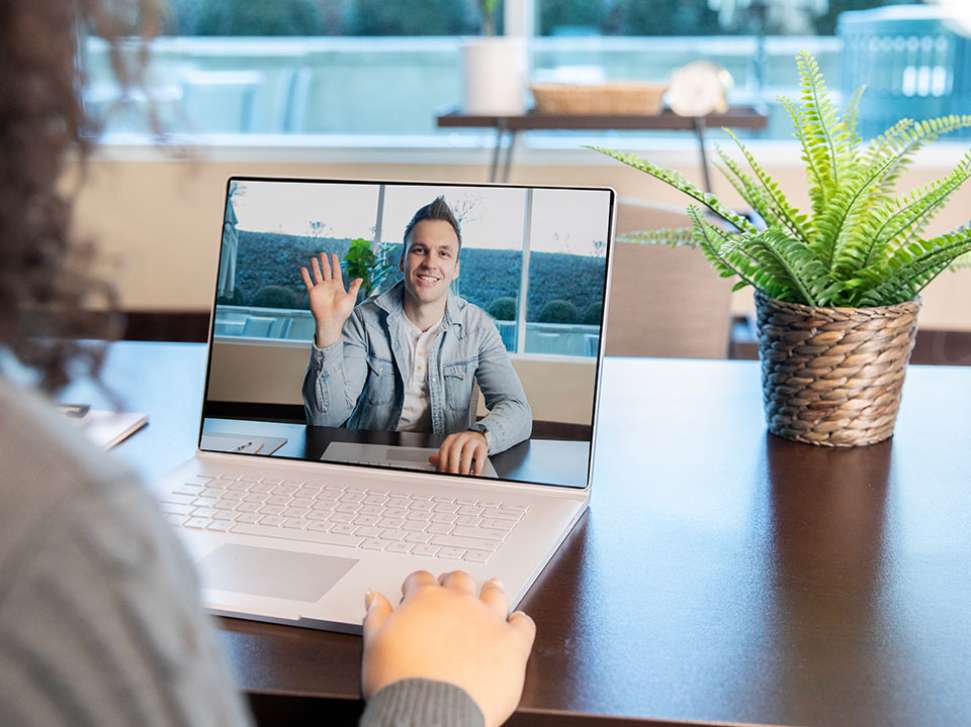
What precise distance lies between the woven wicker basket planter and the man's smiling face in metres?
0.32

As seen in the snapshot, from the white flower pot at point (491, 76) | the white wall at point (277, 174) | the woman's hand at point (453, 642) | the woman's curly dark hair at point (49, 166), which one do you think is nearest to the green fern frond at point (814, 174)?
the woman's hand at point (453, 642)

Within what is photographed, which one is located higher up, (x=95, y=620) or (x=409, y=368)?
(x=409, y=368)

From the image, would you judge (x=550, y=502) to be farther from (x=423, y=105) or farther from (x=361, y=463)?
(x=423, y=105)

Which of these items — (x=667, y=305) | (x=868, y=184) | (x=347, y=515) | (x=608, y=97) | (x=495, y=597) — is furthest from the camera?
(x=608, y=97)

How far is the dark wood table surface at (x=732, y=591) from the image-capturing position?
2.12ft

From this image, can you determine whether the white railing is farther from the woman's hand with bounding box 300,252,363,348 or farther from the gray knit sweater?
the gray knit sweater

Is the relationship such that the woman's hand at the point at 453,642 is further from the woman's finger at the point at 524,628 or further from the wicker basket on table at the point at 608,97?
the wicker basket on table at the point at 608,97

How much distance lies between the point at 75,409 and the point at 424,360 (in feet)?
1.44

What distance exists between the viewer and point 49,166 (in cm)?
42

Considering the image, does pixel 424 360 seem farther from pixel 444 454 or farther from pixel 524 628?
pixel 524 628

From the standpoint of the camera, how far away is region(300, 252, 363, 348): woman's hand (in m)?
0.95

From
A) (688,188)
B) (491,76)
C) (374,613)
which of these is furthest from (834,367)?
Result: (491,76)

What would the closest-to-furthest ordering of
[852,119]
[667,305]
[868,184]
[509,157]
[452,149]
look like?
1. [868,184]
2. [852,119]
3. [667,305]
4. [509,157]
5. [452,149]

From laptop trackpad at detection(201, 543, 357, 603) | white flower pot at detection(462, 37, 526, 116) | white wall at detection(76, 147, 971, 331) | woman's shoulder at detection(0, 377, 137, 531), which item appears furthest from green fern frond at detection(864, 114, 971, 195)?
white wall at detection(76, 147, 971, 331)
